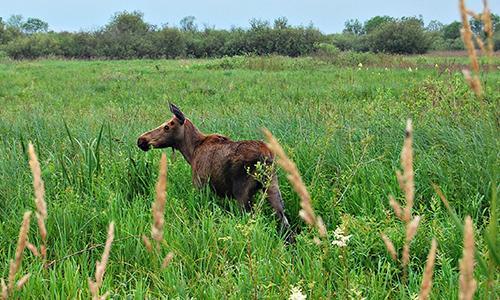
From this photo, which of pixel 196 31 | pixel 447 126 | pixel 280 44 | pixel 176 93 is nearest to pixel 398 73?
pixel 176 93

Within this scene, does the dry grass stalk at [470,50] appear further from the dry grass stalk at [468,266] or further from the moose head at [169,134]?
the moose head at [169,134]

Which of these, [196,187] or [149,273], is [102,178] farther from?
[149,273]

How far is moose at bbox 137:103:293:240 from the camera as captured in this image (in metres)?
3.94

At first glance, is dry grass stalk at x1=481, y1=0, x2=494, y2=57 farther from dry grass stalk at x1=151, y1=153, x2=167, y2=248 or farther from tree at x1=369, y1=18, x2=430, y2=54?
tree at x1=369, y1=18, x2=430, y2=54

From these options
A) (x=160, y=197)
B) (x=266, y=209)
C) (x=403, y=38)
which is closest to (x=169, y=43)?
(x=403, y=38)

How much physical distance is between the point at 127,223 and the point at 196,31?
170ft

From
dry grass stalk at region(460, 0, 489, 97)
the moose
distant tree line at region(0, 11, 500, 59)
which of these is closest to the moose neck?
the moose

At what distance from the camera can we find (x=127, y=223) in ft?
11.5

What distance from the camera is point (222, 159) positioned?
13.7 feet

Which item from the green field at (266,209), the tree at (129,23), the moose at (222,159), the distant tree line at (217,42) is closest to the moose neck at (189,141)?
the moose at (222,159)

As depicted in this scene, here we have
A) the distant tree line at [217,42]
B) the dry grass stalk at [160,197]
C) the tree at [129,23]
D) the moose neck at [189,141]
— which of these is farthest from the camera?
the tree at [129,23]

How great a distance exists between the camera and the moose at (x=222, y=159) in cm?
394

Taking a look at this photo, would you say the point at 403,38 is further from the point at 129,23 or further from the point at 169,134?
the point at 169,134

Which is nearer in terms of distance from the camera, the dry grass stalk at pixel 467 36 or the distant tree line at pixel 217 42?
the dry grass stalk at pixel 467 36
